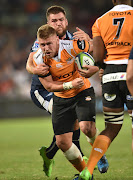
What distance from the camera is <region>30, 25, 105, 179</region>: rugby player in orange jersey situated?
5.08m

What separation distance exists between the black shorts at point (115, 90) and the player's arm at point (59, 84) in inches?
19.8

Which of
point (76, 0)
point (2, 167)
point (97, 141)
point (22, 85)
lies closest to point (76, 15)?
point (76, 0)

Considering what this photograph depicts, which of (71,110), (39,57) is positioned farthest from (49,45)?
(71,110)

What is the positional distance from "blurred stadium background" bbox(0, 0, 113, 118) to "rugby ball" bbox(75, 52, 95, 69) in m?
13.0

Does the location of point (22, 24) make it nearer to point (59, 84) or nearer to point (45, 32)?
point (59, 84)

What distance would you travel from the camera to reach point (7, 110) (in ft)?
59.0

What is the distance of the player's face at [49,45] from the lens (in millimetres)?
5016

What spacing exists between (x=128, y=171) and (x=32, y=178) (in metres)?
1.34

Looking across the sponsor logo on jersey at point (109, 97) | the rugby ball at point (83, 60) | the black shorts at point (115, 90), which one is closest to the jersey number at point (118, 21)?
the black shorts at point (115, 90)

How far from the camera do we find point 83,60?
514 cm

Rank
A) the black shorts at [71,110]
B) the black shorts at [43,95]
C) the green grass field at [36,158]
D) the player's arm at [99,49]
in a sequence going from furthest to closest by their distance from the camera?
the black shorts at [43,95] → the green grass field at [36,158] → the black shorts at [71,110] → the player's arm at [99,49]

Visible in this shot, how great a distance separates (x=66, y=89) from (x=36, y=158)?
297 centimetres

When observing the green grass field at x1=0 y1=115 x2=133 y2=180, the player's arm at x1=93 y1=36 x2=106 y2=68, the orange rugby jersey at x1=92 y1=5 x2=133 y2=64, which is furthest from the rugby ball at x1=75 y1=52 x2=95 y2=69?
the green grass field at x1=0 y1=115 x2=133 y2=180

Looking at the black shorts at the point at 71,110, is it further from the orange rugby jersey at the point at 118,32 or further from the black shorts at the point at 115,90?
the orange rugby jersey at the point at 118,32
